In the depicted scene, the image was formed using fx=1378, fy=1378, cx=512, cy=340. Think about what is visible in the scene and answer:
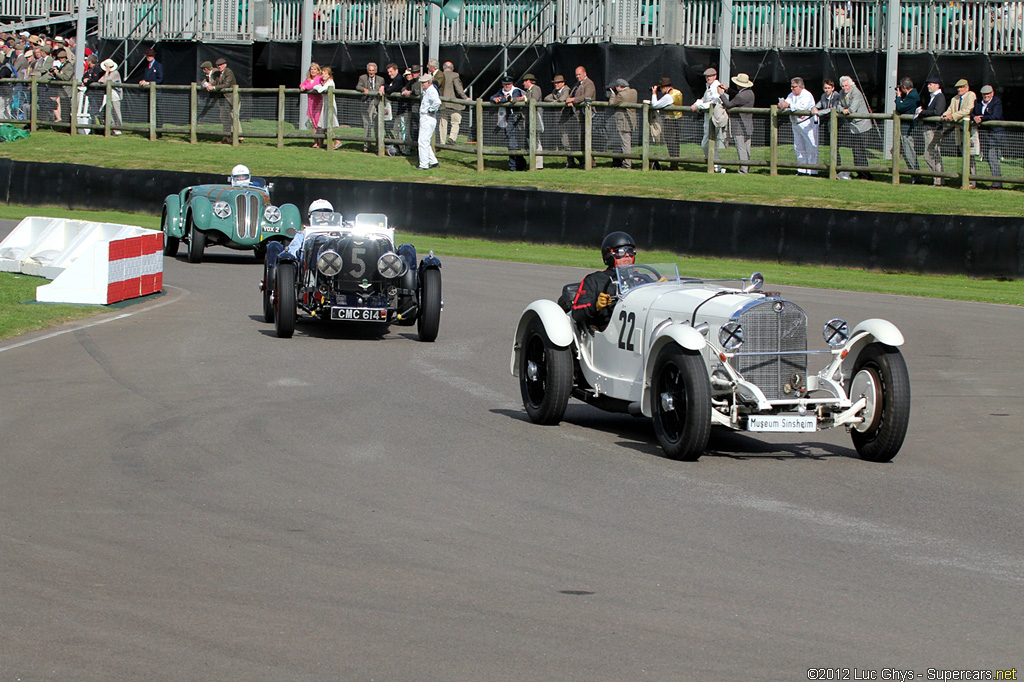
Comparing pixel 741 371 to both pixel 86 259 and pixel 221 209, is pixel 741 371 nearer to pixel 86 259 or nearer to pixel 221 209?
pixel 86 259

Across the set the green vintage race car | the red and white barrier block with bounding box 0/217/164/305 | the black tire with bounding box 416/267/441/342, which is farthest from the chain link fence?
the black tire with bounding box 416/267/441/342

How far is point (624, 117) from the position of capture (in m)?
26.9

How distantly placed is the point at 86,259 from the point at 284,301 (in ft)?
12.0

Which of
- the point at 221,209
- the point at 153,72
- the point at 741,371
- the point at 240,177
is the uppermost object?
the point at 153,72

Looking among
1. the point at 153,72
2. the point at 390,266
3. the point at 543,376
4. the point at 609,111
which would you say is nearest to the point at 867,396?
the point at 543,376

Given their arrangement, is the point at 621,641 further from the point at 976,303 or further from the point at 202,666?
the point at 976,303

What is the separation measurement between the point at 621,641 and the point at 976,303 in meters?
13.7

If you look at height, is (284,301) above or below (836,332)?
below

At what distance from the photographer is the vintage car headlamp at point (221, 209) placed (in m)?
20.3

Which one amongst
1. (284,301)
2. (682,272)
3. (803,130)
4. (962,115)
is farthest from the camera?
(803,130)

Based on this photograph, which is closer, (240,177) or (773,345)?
(773,345)

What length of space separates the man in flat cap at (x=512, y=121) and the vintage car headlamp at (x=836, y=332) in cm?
2029

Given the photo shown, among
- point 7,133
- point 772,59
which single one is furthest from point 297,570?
point 7,133

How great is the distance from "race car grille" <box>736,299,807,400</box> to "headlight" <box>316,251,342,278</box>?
6.08 m
